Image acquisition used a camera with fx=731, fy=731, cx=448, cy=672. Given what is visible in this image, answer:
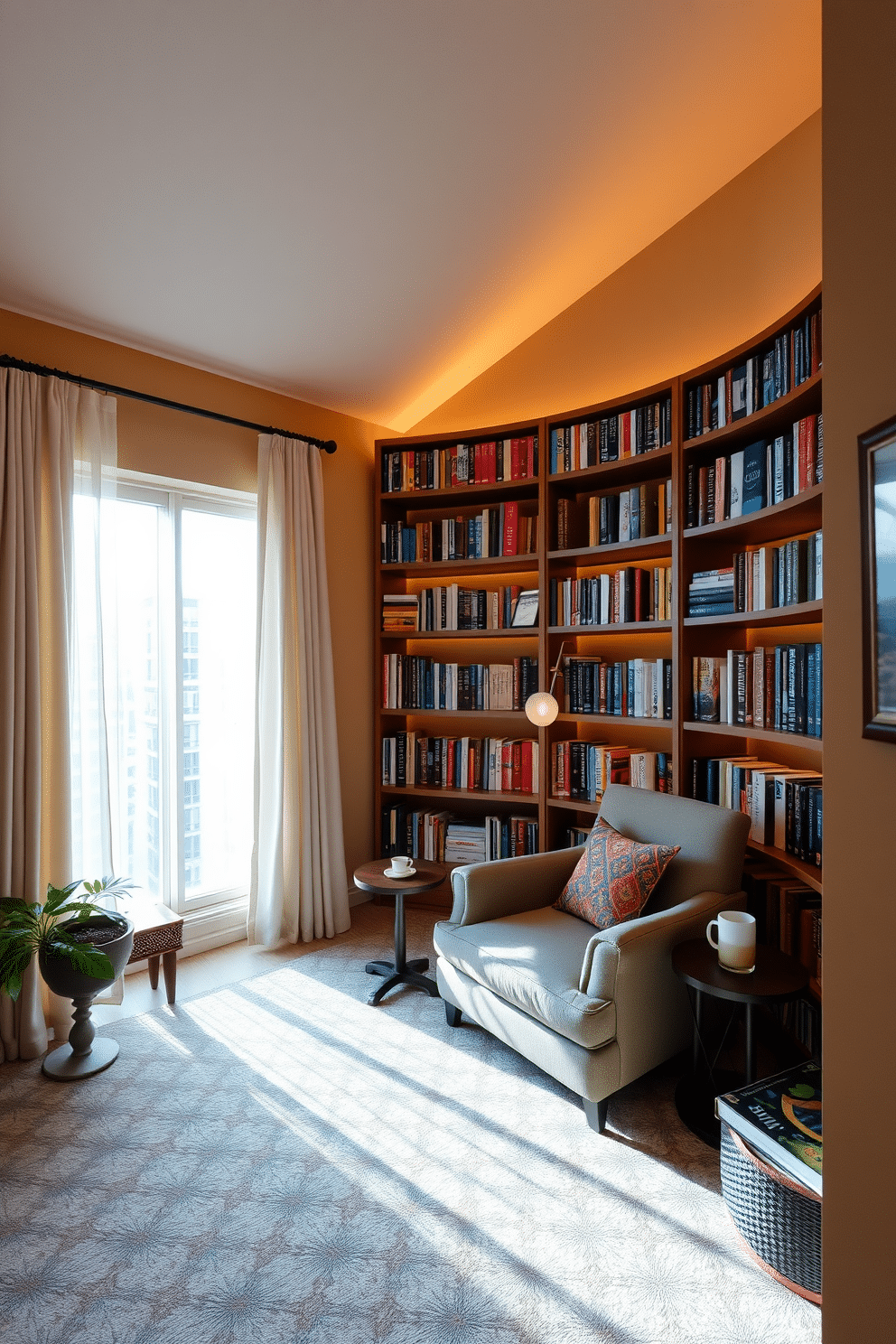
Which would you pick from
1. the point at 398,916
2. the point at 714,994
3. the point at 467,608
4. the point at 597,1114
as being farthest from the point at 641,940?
the point at 467,608

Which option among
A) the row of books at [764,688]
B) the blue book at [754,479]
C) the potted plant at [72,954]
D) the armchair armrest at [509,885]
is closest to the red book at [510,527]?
the row of books at [764,688]

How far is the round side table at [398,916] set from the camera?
9.43 feet

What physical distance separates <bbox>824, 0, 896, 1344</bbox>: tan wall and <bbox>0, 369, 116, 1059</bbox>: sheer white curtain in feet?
8.28

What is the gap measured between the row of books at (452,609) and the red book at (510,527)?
21 cm

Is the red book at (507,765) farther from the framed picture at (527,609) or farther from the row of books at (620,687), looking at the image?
the framed picture at (527,609)

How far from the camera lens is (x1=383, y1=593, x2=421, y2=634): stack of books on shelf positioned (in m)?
3.98

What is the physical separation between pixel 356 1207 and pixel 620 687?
7.25ft

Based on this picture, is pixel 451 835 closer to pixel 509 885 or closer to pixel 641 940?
pixel 509 885

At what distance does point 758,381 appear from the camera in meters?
2.62

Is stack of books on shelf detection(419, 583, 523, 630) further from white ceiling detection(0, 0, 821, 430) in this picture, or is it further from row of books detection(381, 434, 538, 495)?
white ceiling detection(0, 0, 821, 430)

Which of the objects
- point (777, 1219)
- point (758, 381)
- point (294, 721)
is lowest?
point (777, 1219)

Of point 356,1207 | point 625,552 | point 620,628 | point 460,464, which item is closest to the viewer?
point 356,1207

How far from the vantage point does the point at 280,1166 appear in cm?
197

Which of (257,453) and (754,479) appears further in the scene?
(257,453)
